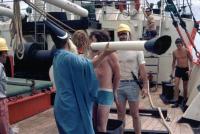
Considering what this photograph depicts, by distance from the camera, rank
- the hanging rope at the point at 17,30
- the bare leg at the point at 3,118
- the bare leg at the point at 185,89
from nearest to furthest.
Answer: the hanging rope at the point at 17,30
the bare leg at the point at 3,118
the bare leg at the point at 185,89

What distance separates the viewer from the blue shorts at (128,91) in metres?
5.21

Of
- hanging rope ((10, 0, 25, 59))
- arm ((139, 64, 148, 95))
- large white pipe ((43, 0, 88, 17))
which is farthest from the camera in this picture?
arm ((139, 64, 148, 95))

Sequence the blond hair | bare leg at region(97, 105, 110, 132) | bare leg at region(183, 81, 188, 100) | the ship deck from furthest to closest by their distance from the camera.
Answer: bare leg at region(183, 81, 188, 100)
the ship deck
bare leg at region(97, 105, 110, 132)
the blond hair

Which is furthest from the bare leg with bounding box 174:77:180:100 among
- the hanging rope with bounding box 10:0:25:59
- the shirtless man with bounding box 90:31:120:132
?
the hanging rope with bounding box 10:0:25:59

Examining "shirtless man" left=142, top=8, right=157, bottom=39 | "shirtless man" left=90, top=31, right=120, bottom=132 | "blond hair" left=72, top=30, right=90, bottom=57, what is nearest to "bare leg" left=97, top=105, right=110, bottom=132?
"shirtless man" left=90, top=31, right=120, bottom=132

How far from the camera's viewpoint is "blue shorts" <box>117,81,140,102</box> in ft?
17.1

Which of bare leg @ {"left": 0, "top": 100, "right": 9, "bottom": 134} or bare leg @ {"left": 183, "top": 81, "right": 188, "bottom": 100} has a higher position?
bare leg @ {"left": 0, "top": 100, "right": 9, "bottom": 134}

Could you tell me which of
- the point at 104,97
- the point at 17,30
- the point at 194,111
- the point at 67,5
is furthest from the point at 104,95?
the point at 194,111

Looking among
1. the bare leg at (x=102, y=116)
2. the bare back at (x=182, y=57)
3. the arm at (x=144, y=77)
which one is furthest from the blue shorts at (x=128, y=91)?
the bare back at (x=182, y=57)

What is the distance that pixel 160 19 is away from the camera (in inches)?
518

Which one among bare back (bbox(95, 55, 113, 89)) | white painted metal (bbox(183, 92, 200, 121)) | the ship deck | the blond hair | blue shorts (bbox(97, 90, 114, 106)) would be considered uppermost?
the blond hair

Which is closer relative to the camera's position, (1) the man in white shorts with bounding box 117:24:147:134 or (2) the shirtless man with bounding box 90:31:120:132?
(2) the shirtless man with bounding box 90:31:120:132

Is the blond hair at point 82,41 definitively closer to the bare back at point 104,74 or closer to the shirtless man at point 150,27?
the bare back at point 104,74

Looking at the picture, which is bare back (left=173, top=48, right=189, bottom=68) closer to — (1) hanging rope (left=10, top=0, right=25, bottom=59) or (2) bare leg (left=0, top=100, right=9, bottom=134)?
(2) bare leg (left=0, top=100, right=9, bottom=134)
